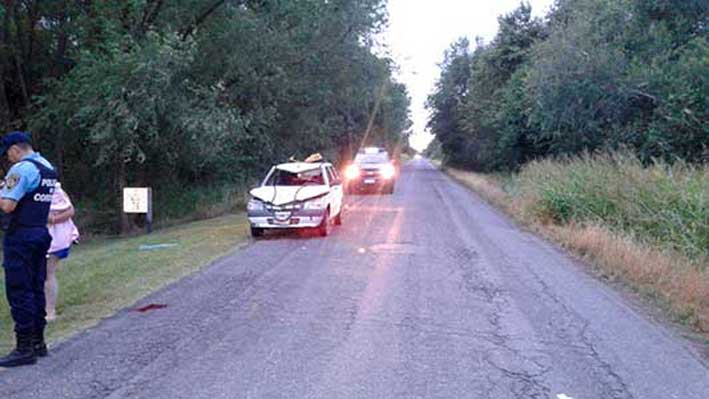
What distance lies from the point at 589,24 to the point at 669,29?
2.75 m

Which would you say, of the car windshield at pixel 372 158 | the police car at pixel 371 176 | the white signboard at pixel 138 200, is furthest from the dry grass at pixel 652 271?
the car windshield at pixel 372 158

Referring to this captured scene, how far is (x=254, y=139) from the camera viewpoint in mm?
28984

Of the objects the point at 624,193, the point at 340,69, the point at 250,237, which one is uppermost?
the point at 340,69

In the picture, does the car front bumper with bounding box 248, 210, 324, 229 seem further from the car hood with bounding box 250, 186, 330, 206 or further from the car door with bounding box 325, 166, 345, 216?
the car door with bounding box 325, 166, 345, 216

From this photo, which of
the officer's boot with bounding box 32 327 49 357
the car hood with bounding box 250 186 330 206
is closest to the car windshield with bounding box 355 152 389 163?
the car hood with bounding box 250 186 330 206

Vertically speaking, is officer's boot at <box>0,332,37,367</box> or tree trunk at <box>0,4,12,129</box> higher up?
tree trunk at <box>0,4,12,129</box>

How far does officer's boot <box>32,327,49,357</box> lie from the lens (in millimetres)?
6691

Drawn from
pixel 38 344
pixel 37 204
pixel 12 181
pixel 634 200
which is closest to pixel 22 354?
pixel 38 344

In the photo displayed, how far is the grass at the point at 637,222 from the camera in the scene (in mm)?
10773

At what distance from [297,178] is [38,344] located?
11.5 metres

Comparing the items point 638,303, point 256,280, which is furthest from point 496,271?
point 256,280

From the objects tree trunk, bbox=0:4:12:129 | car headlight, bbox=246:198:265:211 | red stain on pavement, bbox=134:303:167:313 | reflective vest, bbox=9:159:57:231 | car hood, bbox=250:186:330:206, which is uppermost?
tree trunk, bbox=0:4:12:129

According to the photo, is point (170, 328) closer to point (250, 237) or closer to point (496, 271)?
point (496, 271)

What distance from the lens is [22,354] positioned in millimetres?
6562
